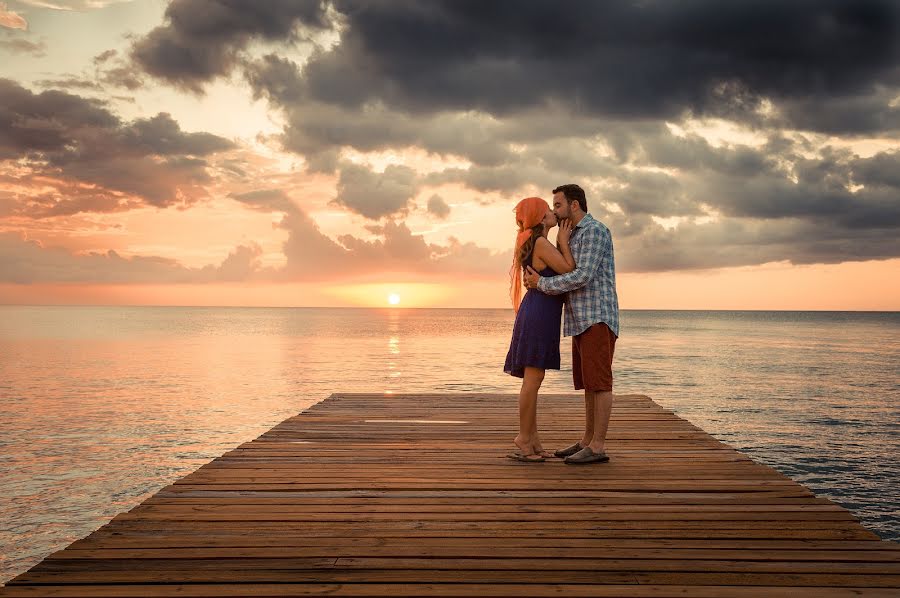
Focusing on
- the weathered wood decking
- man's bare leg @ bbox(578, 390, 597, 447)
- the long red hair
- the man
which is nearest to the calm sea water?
the weathered wood decking

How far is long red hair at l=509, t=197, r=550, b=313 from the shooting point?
568 centimetres

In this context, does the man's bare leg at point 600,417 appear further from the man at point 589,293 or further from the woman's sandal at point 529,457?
the woman's sandal at point 529,457

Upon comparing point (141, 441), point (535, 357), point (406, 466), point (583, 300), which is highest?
point (583, 300)

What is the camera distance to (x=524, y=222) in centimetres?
574

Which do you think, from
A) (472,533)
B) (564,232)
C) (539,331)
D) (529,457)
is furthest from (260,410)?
(472,533)

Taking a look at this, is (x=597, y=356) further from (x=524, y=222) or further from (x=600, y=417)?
(x=524, y=222)

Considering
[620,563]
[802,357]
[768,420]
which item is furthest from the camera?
[802,357]

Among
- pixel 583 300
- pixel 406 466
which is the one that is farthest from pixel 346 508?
pixel 583 300

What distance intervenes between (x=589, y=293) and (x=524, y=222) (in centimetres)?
84

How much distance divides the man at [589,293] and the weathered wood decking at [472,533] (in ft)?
2.39

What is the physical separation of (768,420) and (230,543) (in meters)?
19.3

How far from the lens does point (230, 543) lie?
392 centimetres

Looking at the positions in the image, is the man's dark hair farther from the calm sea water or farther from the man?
the calm sea water

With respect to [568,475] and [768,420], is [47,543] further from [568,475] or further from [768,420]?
[768,420]
